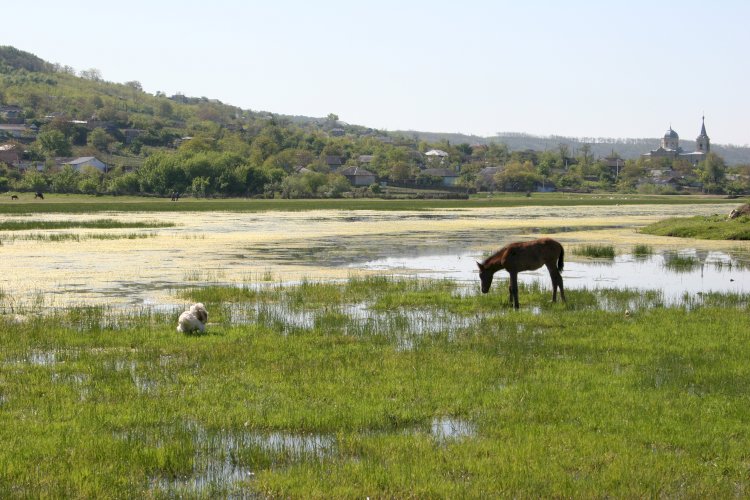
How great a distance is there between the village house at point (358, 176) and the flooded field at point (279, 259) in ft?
402

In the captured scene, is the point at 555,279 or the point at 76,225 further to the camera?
the point at 76,225

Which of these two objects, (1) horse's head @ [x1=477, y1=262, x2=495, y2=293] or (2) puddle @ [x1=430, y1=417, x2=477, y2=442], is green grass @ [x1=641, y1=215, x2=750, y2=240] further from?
(2) puddle @ [x1=430, y1=417, x2=477, y2=442]

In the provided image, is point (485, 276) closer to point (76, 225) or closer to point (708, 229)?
point (708, 229)

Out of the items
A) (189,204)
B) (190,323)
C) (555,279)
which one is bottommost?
(189,204)

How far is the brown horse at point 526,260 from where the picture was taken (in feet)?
69.3

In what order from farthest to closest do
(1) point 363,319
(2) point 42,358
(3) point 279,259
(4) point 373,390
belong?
(3) point 279,259 < (1) point 363,319 < (2) point 42,358 < (4) point 373,390

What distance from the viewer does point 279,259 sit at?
35250mm

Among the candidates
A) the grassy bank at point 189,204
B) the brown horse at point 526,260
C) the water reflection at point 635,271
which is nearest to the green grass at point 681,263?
the water reflection at point 635,271

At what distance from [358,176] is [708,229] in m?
135

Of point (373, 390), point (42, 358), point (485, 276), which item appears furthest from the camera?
point (485, 276)

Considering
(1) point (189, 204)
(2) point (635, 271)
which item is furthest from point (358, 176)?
(2) point (635, 271)

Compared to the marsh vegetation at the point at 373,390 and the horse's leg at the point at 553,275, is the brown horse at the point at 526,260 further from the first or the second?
the marsh vegetation at the point at 373,390

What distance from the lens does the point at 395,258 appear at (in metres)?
36.0

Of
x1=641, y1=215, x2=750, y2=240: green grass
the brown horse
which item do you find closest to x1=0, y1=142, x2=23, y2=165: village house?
x1=641, y1=215, x2=750, y2=240: green grass
